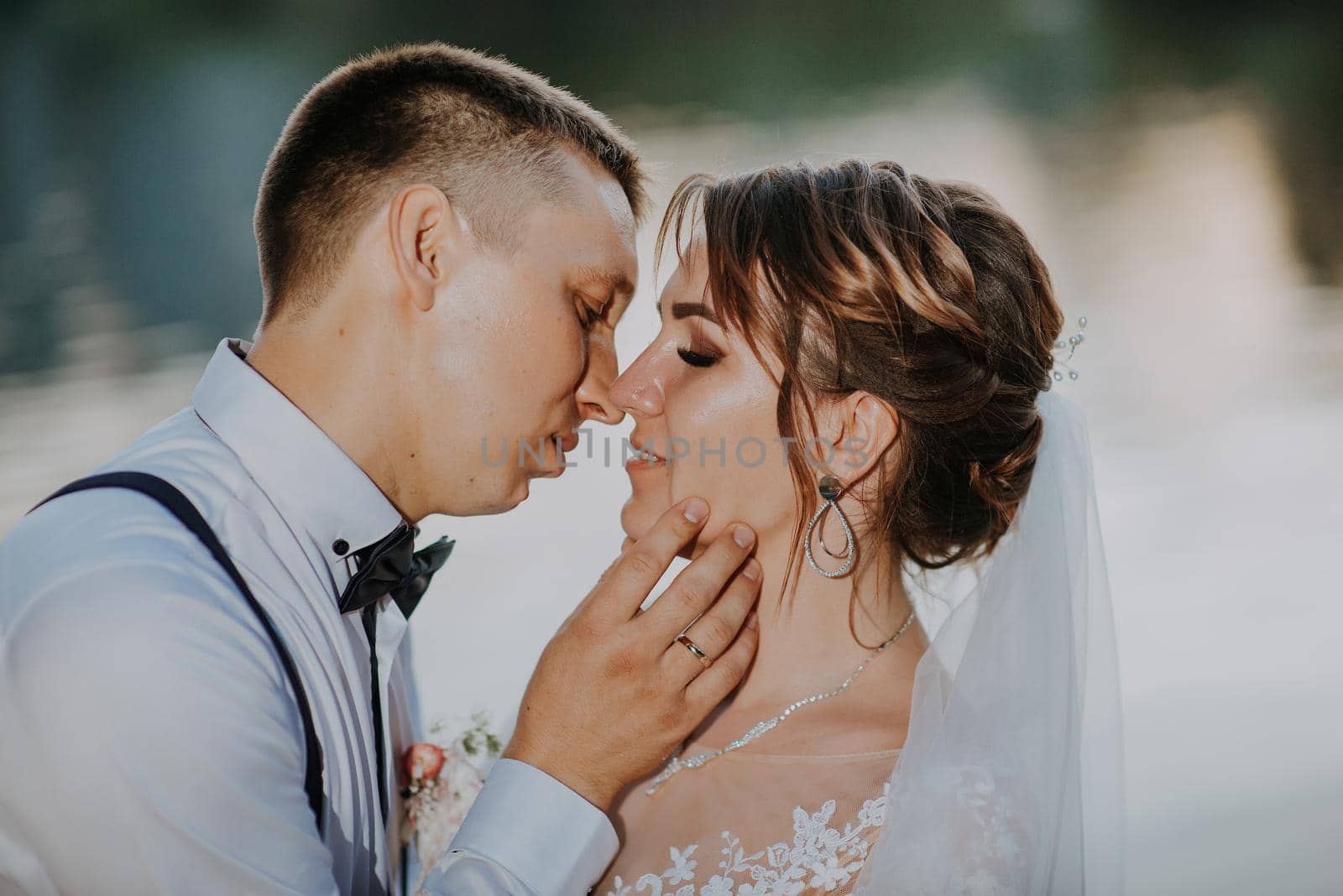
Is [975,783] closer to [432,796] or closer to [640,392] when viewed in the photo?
[640,392]

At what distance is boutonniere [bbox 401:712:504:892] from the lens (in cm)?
194

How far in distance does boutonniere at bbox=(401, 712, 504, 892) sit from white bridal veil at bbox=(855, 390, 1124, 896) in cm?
87

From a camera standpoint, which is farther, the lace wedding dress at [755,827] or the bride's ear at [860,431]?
the bride's ear at [860,431]

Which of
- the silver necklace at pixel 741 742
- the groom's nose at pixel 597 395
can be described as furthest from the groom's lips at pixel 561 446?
the silver necklace at pixel 741 742

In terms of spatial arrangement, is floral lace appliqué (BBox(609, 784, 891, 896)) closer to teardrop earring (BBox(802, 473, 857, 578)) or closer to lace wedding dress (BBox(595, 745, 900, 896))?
lace wedding dress (BBox(595, 745, 900, 896))

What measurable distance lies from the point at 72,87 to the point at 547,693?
4073 millimetres

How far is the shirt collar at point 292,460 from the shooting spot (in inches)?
60.9

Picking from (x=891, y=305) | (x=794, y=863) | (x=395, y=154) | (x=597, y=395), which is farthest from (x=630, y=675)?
(x=395, y=154)

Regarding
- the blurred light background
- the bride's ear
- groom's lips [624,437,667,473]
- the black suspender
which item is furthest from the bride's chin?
the blurred light background

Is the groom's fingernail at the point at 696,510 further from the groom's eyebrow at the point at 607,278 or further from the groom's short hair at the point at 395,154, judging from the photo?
the groom's short hair at the point at 395,154

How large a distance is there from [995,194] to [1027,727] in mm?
3520

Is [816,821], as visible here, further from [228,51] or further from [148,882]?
[228,51]

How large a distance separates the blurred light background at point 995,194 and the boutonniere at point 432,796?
2.08 m

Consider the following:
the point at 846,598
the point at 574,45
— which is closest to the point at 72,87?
the point at 574,45
